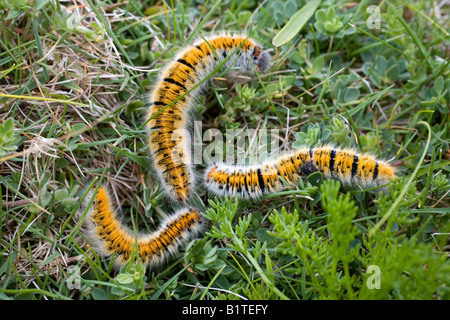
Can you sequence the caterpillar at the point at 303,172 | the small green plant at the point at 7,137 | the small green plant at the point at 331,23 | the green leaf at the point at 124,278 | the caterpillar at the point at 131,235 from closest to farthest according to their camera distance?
the green leaf at the point at 124,278
the small green plant at the point at 7,137
the caterpillar at the point at 131,235
the caterpillar at the point at 303,172
the small green plant at the point at 331,23

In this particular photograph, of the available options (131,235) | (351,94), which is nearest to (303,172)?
(351,94)

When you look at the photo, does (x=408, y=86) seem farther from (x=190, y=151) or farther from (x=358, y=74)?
(x=190, y=151)

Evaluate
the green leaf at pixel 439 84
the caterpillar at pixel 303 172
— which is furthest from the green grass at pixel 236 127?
the caterpillar at pixel 303 172

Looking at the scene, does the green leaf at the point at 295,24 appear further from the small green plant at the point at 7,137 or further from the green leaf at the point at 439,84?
the small green plant at the point at 7,137

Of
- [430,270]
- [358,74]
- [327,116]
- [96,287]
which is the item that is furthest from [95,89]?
[430,270]

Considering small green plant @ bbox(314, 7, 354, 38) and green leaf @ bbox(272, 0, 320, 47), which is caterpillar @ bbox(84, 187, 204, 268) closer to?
green leaf @ bbox(272, 0, 320, 47)

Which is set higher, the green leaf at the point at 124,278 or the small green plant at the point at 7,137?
the small green plant at the point at 7,137

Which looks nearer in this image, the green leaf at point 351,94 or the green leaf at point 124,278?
the green leaf at point 124,278

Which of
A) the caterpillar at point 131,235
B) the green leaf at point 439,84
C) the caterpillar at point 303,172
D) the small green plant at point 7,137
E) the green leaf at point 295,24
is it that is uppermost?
the green leaf at point 295,24

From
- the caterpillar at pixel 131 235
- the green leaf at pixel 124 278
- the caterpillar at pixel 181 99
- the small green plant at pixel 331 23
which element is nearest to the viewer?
the green leaf at pixel 124 278
